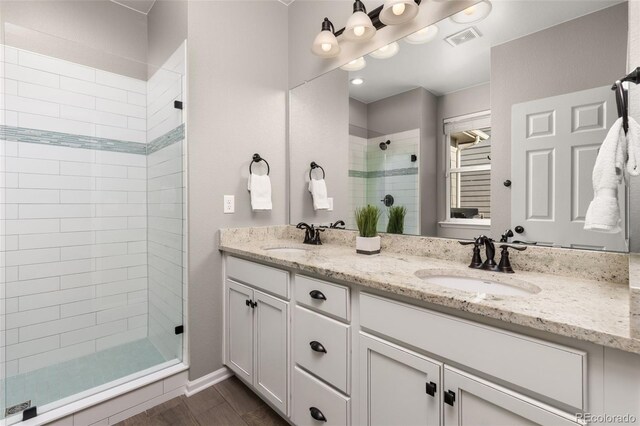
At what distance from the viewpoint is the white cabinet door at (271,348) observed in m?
1.47

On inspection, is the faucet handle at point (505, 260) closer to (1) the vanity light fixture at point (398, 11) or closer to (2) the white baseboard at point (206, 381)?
(1) the vanity light fixture at point (398, 11)

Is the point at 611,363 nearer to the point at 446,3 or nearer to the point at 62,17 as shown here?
the point at 446,3

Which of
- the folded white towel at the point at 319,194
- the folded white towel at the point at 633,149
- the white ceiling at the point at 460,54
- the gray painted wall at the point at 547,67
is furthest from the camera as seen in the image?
the folded white towel at the point at 319,194

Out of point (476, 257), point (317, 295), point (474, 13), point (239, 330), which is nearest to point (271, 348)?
point (239, 330)

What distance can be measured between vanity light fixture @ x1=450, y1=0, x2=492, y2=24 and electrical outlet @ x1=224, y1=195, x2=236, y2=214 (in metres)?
1.55

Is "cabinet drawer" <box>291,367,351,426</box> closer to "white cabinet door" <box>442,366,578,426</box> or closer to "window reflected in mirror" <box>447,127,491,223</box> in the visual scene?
"white cabinet door" <box>442,366,578,426</box>

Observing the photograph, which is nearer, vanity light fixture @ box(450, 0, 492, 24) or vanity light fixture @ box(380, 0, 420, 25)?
vanity light fixture @ box(450, 0, 492, 24)

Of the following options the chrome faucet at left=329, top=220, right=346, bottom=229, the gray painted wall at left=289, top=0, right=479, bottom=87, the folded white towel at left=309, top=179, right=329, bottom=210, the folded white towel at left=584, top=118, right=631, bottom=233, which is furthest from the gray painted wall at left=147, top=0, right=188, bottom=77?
the folded white towel at left=584, top=118, right=631, bottom=233

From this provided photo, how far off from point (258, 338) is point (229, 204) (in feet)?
2.79

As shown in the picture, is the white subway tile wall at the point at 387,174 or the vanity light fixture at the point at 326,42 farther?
the vanity light fixture at the point at 326,42

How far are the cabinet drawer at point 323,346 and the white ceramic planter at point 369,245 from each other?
458mm

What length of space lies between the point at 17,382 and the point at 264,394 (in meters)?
1.23

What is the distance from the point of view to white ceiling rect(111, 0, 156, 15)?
234cm

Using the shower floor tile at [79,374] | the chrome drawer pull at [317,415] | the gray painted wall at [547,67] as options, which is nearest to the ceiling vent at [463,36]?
the gray painted wall at [547,67]
